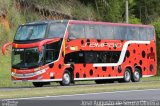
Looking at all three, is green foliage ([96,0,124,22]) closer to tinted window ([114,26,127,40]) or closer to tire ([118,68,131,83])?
tire ([118,68,131,83])

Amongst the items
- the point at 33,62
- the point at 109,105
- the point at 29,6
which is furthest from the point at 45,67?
the point at 29,6

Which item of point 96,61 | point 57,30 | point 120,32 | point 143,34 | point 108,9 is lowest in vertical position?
point 96,61

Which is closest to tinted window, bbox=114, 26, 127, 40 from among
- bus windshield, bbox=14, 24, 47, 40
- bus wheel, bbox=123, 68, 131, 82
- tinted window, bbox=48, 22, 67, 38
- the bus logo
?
the bus logo

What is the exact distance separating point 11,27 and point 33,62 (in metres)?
18.7

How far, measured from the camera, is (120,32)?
39.8 m

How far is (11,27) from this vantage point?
173 feet

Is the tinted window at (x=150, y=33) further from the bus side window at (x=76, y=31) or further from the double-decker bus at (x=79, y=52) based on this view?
the bus side window at (x=76, y=31)

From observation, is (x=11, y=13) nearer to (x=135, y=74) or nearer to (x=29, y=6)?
(x=29, y=6)

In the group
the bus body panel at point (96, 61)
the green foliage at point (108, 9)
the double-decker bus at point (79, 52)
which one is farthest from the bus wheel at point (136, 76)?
the green foliage at point (108, 9)

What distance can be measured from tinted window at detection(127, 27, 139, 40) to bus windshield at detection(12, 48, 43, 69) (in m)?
8.47

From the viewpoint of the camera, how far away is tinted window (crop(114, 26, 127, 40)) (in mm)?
39334

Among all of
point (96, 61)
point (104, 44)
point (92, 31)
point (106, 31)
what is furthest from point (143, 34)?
point (92, 31)

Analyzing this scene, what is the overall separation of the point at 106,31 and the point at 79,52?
316cm

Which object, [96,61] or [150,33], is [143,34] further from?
[96,61]
